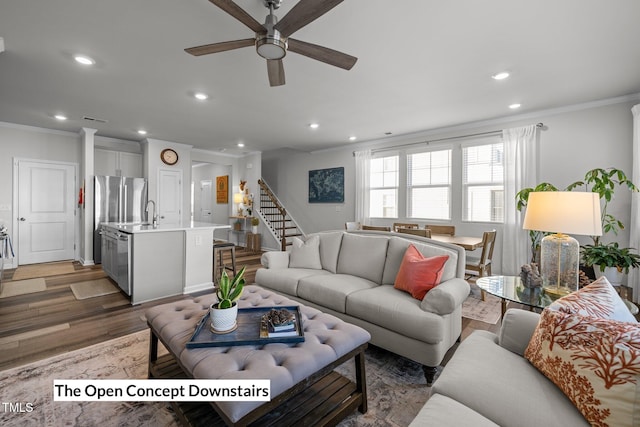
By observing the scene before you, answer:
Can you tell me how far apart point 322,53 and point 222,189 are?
7509 mm

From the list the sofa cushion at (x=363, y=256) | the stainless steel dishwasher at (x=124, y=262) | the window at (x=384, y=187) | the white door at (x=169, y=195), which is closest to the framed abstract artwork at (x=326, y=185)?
the window at (x=384, y=187)

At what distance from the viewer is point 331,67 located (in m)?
2.92

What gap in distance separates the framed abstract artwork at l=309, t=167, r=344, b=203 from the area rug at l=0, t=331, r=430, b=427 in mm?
4856

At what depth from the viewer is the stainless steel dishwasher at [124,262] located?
3.40 metres

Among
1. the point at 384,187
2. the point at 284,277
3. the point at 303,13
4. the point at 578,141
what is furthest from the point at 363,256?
the point at 578,141

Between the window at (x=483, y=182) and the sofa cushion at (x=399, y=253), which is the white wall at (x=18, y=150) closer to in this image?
the sofa cushion at (x=399, y=253)

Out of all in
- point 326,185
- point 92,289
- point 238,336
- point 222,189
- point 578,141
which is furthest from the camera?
point 222,189

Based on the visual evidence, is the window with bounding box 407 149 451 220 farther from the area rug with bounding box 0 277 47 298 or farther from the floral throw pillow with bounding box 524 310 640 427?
the area rug with bounding box 0 277 47 298

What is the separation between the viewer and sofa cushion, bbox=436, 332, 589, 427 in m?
1.02

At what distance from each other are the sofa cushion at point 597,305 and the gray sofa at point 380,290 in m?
0.68

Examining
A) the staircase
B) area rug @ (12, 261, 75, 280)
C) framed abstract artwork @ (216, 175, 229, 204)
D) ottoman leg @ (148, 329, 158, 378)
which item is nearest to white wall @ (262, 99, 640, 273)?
the staircase

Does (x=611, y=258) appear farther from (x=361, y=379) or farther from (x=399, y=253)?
(x=361, y=379)

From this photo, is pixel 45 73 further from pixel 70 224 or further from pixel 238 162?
pixel 238 162

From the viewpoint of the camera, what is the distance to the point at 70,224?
19.0 feet
